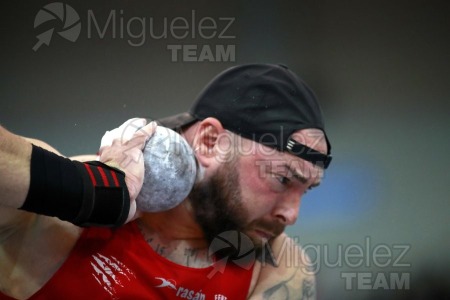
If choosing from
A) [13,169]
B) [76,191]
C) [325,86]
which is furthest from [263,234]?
[325,86]

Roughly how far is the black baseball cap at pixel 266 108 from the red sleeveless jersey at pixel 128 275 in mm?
413

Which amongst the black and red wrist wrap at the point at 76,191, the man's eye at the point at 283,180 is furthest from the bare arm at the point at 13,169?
the man's eye at the point at 283,180

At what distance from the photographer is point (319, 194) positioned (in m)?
2.98

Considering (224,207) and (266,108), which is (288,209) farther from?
(266,108)

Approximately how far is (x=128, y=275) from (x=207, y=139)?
1.46 feet

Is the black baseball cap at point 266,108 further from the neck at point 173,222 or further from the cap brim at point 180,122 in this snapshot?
the neck at point 173,222

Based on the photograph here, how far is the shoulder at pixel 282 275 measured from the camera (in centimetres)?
191

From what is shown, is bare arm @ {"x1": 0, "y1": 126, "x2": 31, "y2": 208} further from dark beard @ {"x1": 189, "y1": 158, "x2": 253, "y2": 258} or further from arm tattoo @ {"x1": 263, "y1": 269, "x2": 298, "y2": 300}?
arm tattoo @ {"x1": 263, "y1": 269, "x2": 298, "y2": 300}

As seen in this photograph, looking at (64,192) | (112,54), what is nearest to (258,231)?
(64,192)

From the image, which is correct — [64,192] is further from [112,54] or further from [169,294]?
[112,54]

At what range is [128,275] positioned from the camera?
1.71 m

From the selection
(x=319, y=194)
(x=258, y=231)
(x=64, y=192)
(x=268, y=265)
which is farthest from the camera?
(x=319, y=194)

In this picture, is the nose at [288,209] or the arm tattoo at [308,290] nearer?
the nose at [288,209]

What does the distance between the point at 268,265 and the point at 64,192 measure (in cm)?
96
